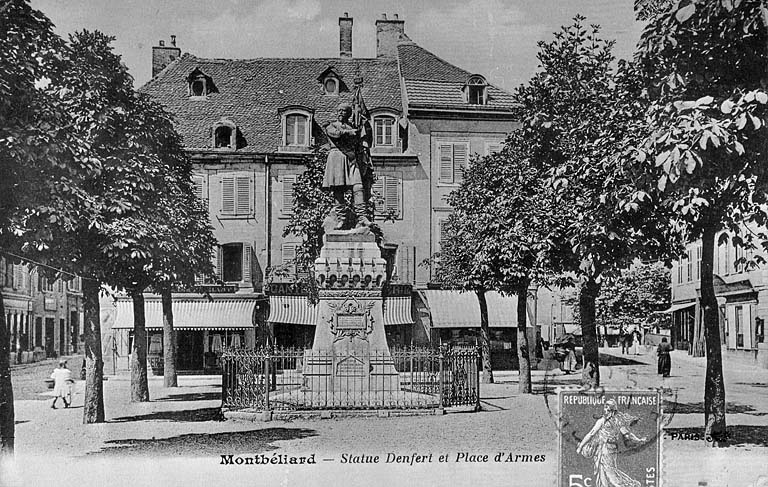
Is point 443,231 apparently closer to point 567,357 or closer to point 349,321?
point 567,357

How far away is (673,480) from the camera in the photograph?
32.4 feet

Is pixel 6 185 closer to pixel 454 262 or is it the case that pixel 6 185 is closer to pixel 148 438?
pixel 148 438

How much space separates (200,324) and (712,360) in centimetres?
1810

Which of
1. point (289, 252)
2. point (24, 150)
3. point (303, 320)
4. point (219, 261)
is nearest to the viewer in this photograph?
point (24, 150)

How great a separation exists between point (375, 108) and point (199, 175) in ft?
27.1

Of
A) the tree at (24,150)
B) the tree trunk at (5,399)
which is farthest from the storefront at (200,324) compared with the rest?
the tree trunk at (5,399)

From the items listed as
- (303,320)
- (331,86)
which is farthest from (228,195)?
(331,86)

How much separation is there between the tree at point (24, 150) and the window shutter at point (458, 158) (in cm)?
1953

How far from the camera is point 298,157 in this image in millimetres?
26391

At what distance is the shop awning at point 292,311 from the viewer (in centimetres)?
2791

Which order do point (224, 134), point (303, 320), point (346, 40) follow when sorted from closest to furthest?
point (224, 134) < point (303, 320) < point (346, 40)

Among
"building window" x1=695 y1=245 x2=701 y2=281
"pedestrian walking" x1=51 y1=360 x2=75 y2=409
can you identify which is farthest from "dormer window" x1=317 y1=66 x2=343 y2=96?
"pedestrian walking" x1=51 y1=360 x2=75 y2=409

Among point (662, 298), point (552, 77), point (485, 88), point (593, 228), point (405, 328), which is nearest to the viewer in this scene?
point (593, 228)

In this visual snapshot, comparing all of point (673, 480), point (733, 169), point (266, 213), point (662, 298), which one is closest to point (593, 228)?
point (733, 169)
